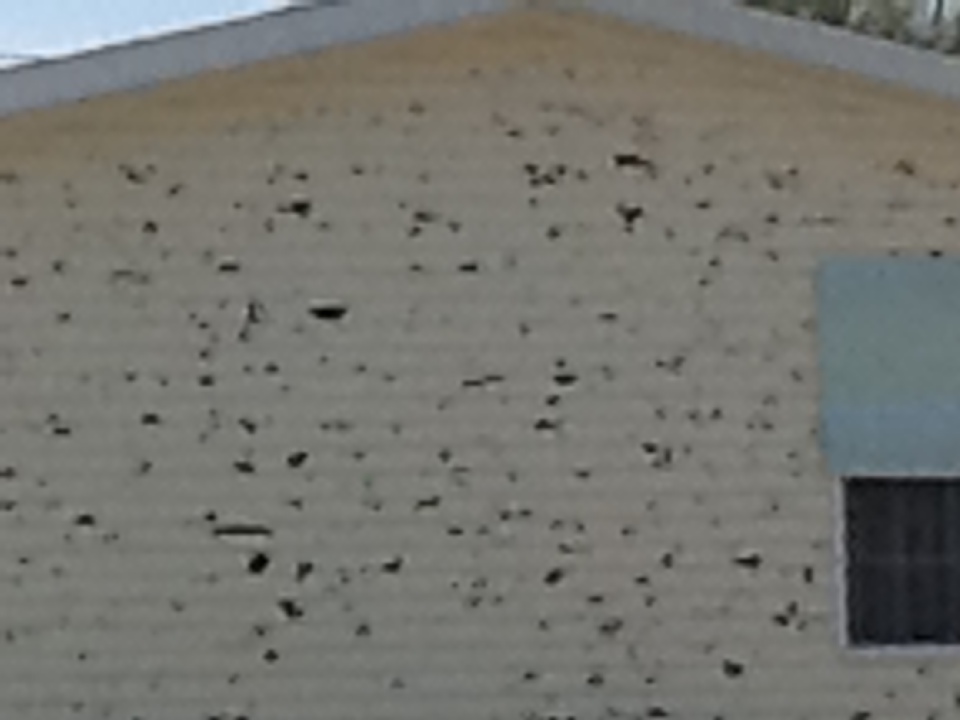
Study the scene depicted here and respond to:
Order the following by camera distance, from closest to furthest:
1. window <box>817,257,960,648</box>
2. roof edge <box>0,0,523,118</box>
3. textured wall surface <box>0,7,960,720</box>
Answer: roof edge <box>0,0,523,118</box>
textured wall surface <box>0,7,960,720</box>
window <box>817,257,960,648</box>

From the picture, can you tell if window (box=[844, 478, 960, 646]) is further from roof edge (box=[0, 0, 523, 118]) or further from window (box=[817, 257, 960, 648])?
roof edge (box=[0, 0, 523, 118])

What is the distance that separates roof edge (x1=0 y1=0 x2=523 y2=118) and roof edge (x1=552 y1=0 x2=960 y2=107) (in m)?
0.75

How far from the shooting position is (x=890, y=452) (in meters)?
10.2

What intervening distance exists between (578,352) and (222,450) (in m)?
1.47

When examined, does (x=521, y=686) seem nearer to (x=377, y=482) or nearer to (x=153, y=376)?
(x=377, y=482)

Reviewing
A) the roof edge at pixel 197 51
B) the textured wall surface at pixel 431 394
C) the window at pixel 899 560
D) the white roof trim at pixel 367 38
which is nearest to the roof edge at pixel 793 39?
the white roof trim at pixel 367 38

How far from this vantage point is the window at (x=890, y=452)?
10172 millimetres

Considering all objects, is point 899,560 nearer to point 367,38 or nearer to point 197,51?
point 367,38

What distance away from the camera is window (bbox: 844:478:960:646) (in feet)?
33.4

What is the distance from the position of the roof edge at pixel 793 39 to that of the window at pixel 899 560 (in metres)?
1.62

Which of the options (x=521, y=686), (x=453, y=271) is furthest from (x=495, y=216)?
(x=521, y=686)

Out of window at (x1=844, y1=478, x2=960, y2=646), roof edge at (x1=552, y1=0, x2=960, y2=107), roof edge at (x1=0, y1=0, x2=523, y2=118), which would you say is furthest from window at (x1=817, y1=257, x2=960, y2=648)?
roof edge at (x1=0, y1=0, x2=523, y2=118)

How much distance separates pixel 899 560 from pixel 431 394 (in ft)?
6.58

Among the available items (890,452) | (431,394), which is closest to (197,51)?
(431,394)
